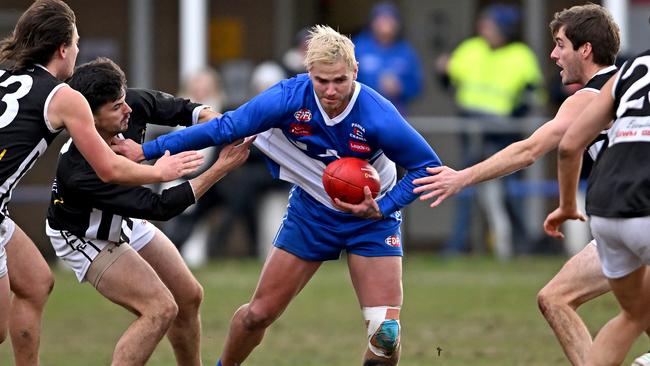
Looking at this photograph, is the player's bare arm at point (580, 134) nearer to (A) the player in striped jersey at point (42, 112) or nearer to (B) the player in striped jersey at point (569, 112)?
(B) the player in striped jersey at point (569, 112)

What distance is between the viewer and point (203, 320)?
33.3 ft

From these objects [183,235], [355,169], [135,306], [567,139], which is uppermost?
[567,139]

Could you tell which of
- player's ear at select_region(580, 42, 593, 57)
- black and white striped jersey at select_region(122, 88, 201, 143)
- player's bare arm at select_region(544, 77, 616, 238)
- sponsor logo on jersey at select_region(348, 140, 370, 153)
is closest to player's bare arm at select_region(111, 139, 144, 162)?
black and white striped jersey at select_region(122, 88, 201, 143)

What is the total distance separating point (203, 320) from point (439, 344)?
6.99 feet

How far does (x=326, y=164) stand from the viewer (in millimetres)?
6688

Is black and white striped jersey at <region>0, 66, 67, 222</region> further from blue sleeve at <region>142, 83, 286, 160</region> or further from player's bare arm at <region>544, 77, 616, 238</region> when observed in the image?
player's bare arm at <region>544, 77, 616, 238</region>

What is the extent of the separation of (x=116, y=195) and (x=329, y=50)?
127cm

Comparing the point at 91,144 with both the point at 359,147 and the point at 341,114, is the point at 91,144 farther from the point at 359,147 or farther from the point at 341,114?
the point at 359,147

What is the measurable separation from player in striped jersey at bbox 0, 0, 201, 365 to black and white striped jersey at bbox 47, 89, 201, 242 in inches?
7.6

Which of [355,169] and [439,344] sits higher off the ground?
[355,169]

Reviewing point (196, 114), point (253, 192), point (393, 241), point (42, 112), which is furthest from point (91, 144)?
point (253, 192)

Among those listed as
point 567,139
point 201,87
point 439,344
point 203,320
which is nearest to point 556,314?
point 567,139

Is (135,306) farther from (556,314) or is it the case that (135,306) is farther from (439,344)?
(439,344)

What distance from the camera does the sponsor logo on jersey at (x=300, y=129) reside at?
257 inches
